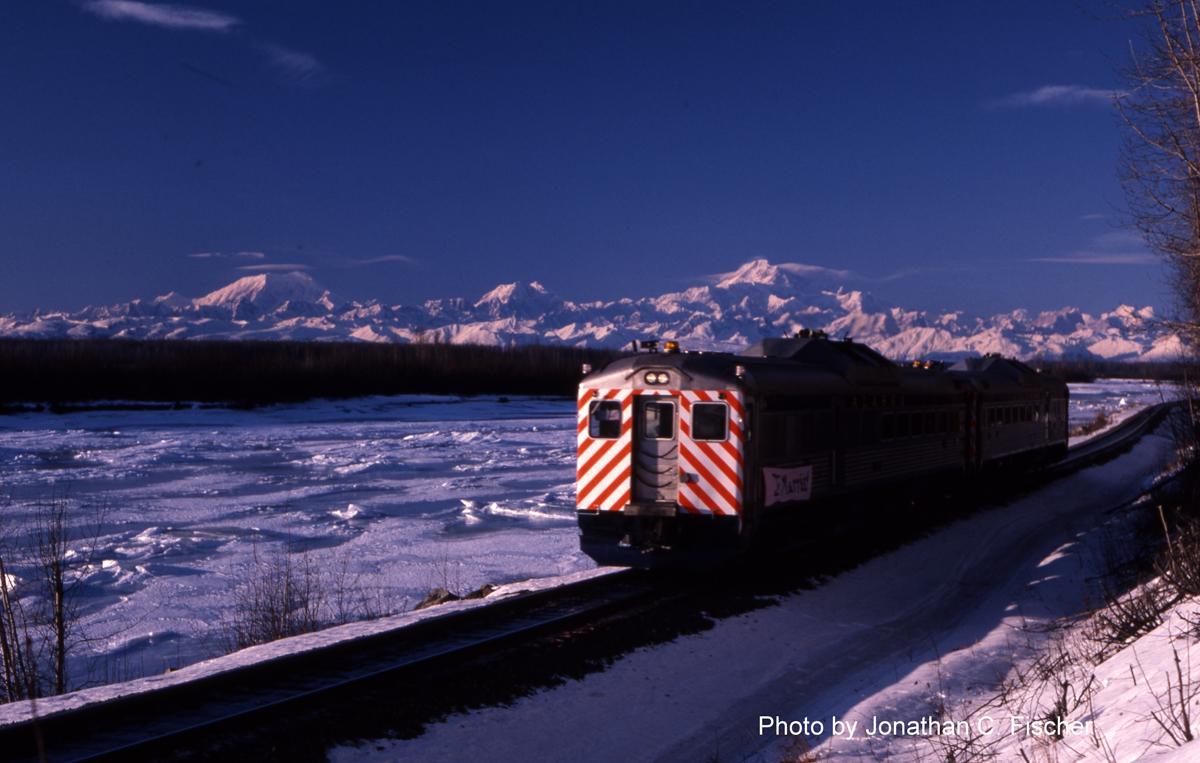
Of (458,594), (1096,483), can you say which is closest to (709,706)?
(458,594)

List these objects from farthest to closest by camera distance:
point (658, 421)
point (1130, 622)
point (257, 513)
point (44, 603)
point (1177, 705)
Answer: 1. point (257, 513)
2. point (44, 603)
3. point (658, 421)
4. point (1130, 622)
5. point (1177, 705)

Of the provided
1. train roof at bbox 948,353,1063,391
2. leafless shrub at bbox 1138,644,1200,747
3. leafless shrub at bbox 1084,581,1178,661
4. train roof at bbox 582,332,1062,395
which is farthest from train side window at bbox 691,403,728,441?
train roof at bbox 948,353,1063,391

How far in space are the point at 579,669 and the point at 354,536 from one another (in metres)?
12.8

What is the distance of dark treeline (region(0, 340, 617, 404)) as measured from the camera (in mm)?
65562

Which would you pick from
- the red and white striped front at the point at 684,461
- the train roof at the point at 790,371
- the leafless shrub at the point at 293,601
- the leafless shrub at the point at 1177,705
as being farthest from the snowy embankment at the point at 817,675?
the leafless shrub at the point at 293,601

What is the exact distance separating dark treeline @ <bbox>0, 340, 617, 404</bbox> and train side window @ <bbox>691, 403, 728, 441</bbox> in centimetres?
4263

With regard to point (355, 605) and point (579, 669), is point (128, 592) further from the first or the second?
point (579, 669)

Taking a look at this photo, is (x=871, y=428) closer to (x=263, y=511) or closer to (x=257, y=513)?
(x=257, y=513)

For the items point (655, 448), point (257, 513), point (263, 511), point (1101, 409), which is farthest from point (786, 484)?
point (1101, 409)

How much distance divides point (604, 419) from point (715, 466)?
1.77 m

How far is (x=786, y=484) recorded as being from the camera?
14.8 m

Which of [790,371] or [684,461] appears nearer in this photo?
[684,461]

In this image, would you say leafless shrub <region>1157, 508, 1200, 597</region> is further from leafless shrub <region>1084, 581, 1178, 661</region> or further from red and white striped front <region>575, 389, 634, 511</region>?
red and white striped front <region>575, 389, 634, 511</region>

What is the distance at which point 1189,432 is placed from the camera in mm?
23812
